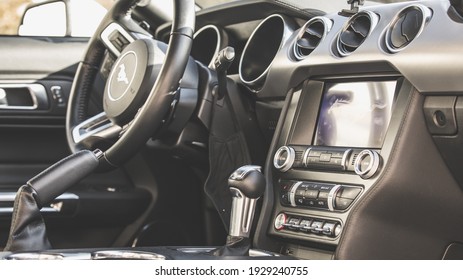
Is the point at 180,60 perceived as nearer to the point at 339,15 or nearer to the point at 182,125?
the point at 182,125

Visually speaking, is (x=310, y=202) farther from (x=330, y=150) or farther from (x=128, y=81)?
(x=128, y=81)

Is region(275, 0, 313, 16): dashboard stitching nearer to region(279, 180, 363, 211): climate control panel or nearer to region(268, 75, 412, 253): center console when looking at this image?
region(268, 75, 412, 253): center console

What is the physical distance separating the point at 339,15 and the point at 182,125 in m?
0.44

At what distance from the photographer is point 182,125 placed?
172cm

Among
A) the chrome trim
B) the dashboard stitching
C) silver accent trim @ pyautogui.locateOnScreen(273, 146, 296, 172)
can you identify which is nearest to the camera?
the chrome trim

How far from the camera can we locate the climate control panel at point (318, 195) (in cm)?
143

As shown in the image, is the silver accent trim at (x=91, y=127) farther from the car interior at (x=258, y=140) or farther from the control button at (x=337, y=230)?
the control button at (x=337, y=230)

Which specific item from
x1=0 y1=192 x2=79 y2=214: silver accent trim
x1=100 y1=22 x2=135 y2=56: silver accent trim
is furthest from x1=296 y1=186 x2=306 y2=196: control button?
x1=0 y1=192 x2=79 y2=214: silver accent trim

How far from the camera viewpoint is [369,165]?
1403mm

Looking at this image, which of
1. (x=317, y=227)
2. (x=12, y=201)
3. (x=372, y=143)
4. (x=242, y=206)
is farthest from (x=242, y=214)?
(x=12, y=201)

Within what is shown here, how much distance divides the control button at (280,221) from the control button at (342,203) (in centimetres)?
15

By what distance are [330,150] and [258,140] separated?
40 cm

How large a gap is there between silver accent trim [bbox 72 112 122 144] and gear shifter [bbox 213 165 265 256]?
0.48 metres

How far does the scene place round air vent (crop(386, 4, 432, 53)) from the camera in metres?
1.41
